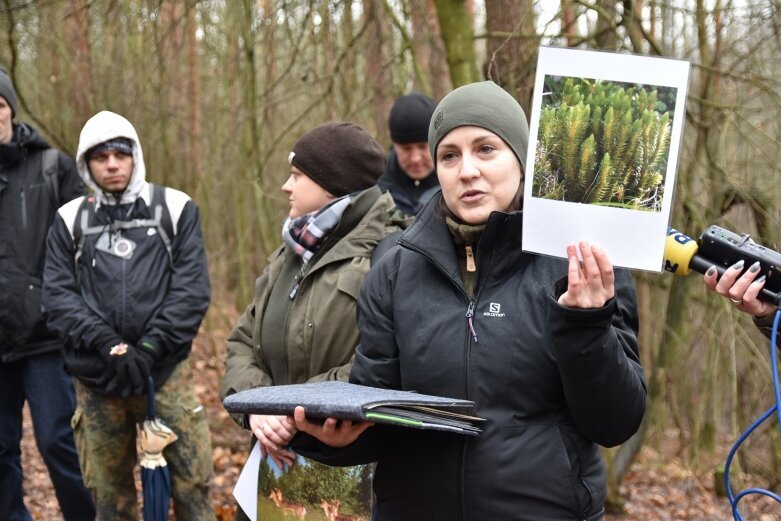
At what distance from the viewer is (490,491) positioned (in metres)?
2.04

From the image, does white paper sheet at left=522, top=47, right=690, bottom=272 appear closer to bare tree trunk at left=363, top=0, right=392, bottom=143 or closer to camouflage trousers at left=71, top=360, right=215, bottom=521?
camouflage trousers at left=71, top=360, right=215, bottom=521

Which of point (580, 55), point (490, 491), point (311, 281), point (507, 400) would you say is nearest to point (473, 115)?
point (580, 55)

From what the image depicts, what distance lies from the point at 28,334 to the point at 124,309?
0.64 m

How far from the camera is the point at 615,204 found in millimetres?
1792

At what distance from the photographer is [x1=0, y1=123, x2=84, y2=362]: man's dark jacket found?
4324 millimetres

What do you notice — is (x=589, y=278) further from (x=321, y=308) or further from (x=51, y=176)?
(x=51, y=176)

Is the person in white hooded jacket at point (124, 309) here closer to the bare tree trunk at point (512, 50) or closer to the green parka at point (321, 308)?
the green parka at point (321, 308)

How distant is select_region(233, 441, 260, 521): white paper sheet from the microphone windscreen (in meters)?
1.58

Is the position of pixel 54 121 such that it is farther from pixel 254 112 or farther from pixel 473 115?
pixel 473 115

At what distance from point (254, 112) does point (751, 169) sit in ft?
12.5

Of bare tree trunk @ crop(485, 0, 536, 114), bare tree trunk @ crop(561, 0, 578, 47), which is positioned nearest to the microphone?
bare tree trunk @ crop(485, 0, 536, 114)

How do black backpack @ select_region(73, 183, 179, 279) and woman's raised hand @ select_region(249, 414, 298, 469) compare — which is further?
black backpack @ select_region(73, 183, 179, 279)

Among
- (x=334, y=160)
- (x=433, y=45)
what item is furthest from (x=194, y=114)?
(x=334, y=160)

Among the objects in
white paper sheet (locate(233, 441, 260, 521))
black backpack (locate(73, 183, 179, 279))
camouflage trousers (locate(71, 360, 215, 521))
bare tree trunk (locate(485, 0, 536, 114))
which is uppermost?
bare tree trunk (locate(485, 0, 536, 114))
